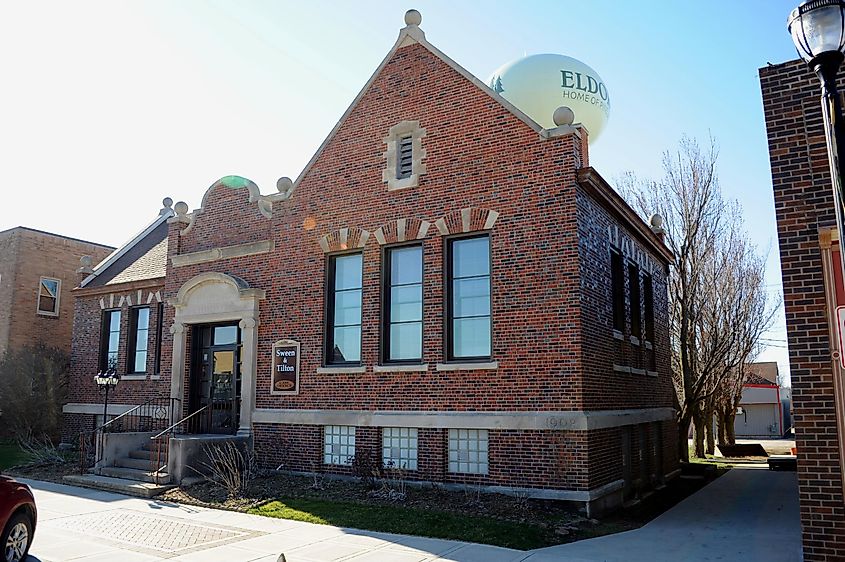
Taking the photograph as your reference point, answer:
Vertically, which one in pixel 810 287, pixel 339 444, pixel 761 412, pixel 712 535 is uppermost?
pixel 810 287

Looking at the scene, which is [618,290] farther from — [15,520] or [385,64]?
[15,520]

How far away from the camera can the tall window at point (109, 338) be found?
70.7ft

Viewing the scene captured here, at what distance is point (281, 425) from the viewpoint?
1545cm

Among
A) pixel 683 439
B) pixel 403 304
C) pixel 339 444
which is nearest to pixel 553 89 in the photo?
pixel 403 304

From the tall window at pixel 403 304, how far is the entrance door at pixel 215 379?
466 cm

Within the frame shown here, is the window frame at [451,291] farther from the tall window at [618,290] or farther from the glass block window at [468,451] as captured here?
the tall window at [618,290]

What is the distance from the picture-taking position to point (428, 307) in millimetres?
13844

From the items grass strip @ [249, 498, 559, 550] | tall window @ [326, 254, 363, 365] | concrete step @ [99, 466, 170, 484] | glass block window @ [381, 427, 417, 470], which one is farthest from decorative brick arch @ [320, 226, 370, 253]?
concrete step @ [99, 466, 170, 484]

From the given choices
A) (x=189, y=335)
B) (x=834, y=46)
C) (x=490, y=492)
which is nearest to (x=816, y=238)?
(x=834, y=46)

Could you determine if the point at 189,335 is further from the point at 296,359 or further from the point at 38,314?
the point at 38,314

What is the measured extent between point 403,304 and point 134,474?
7.07m

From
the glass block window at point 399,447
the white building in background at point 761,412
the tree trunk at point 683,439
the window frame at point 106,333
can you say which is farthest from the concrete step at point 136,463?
the white building in background at point 761,412

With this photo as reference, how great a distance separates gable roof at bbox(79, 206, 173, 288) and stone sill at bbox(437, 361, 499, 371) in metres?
11.2

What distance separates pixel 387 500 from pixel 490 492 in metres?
1.92
